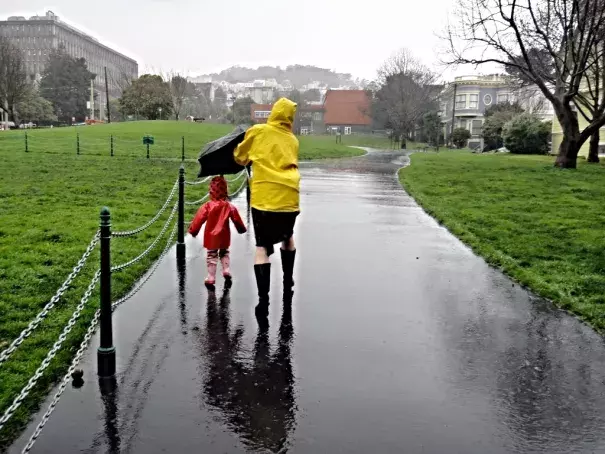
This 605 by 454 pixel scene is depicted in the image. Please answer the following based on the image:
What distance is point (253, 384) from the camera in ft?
13.2

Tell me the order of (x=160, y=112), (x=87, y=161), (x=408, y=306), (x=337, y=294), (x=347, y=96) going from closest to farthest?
1. (x=408, y=306)
2. (x=337, y=294)
3. (x=87, y=161)
4. (x=160, y=112)
5. (x=347, y=96)

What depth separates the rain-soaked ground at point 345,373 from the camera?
3.38m

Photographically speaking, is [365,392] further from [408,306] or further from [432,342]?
[408,306]

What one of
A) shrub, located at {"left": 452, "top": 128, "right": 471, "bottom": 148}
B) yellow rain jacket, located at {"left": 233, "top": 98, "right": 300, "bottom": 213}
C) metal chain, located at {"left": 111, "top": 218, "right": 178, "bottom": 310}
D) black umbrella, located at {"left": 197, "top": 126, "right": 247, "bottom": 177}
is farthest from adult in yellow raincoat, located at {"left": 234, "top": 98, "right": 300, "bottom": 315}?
shrub, located at {"left": 452, "top": 128, "right": 471, "bottom": 148}

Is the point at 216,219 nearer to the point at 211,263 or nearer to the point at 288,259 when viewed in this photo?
the point at 211,263

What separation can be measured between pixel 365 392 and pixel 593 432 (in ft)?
4.54

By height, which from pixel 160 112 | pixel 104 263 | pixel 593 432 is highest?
pixel 160 112

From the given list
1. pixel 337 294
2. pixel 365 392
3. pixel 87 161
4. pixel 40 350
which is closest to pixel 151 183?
pixel 87 161

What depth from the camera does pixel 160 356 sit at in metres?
4.50

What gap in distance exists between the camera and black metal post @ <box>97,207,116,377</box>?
13.5ft

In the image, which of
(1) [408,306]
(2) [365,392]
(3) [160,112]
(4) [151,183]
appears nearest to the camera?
(2) [365,392]

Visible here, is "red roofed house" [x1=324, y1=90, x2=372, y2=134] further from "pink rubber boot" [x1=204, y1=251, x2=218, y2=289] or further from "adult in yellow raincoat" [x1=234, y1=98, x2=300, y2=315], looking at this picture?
"adult in yellow raincoat" [x1=234, y1=98, x2=300, y2=315]

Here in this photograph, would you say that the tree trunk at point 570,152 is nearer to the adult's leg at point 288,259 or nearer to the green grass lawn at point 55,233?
the green grass lawn at point 55,233

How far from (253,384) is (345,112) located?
3721 inches
